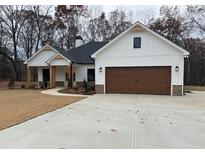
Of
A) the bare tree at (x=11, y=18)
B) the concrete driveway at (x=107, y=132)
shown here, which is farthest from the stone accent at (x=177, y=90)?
the bare tree at (x=11, y=18)

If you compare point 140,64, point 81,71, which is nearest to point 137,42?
point 140,64

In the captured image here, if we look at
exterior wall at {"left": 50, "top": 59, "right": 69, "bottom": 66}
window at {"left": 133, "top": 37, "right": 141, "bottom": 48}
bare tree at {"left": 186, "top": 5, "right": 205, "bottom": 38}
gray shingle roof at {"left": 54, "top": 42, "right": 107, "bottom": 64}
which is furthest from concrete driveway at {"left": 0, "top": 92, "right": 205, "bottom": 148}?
bare tree at {"left": 186, "top": 5, "right": 205, "bottom": 38}

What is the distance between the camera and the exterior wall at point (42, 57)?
837 inches

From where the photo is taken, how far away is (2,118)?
672 centimetres

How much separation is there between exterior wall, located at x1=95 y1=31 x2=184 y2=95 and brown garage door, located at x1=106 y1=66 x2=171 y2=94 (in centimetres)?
36

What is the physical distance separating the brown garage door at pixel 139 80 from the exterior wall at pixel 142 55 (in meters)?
0.36

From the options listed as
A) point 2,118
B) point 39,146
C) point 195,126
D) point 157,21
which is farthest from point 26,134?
point 157,21

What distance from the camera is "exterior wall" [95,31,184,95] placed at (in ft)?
47.2

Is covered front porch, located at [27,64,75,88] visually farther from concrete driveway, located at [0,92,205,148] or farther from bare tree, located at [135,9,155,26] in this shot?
bare tree, located at [135,9,155,26]

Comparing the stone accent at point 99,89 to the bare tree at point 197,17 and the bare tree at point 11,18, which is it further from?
the bare tree at point 197,17

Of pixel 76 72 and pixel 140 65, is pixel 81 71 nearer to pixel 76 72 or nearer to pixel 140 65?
pixel 76 72

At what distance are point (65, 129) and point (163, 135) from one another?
2616mm

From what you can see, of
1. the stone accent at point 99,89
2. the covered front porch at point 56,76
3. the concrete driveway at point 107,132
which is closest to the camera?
the concrete driveway at point 107,132

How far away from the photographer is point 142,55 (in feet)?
48.9
